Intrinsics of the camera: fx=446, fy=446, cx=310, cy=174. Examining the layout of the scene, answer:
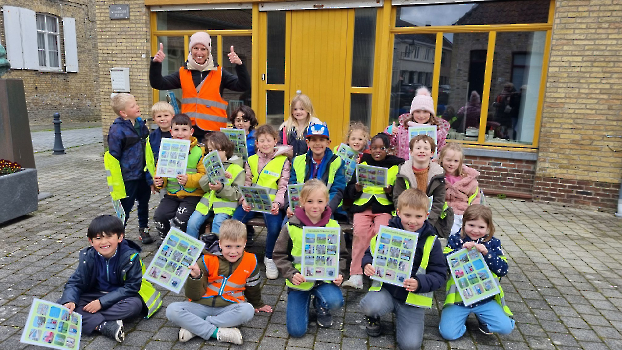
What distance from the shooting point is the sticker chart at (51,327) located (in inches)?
112

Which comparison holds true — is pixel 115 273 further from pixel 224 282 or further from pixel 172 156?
pixel 172 156

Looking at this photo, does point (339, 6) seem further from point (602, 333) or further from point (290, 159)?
point (602, 333)

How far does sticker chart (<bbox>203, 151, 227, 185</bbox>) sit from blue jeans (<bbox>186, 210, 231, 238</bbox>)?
366 mm

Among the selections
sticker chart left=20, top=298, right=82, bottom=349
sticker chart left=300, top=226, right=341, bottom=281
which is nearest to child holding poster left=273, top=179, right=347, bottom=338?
sticker chart left=300, top=226, right=341, bottom=281

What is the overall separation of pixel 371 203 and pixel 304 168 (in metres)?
0.74

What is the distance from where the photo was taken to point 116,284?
3.45 meters

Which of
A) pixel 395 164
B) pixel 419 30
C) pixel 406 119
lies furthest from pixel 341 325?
pixel 419 30

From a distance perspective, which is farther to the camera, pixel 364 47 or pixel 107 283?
pixel 364 47

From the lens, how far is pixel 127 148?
4965mm

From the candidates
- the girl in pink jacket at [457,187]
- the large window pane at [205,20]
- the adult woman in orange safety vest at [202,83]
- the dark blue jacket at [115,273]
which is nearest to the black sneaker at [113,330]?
the dark blue jacket at [115,273]

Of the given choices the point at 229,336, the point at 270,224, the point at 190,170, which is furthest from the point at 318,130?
the point at 229,336

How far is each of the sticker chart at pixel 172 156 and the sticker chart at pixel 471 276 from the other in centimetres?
264

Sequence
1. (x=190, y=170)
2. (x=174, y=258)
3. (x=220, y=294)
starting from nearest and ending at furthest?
(x=174, y=258)
(x=220, y=294)
(x=190, y=170)

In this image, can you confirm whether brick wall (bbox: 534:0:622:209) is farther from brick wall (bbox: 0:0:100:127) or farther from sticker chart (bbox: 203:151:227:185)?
brick wall (bbox: 0:0:100:127)
